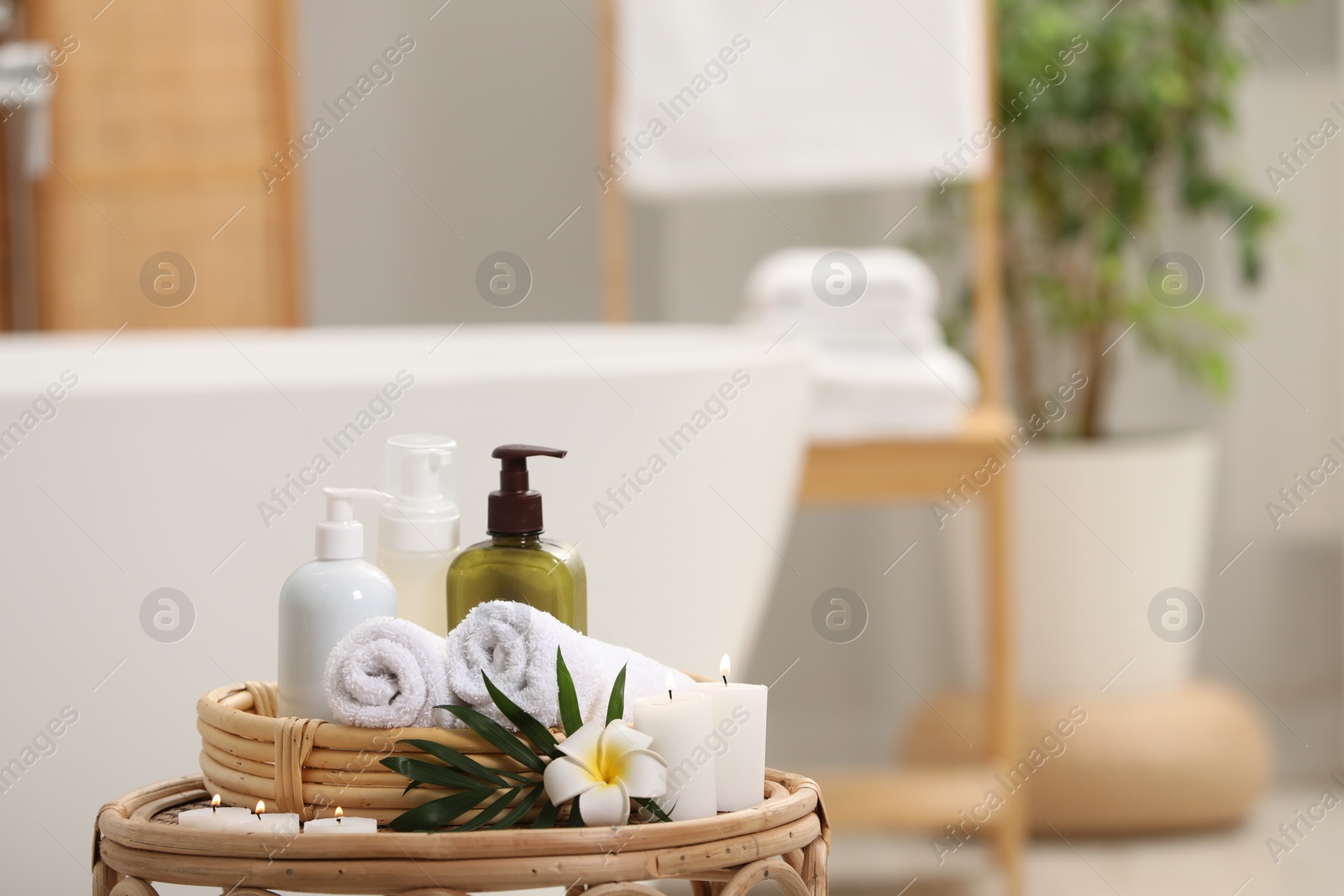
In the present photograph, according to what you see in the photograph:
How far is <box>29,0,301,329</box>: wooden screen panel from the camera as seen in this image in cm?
201

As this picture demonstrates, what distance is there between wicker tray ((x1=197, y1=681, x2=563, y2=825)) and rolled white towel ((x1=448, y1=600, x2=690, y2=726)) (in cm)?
2

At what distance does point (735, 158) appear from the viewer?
67.3 inches

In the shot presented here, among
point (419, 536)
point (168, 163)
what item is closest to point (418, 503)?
point (419, 536)

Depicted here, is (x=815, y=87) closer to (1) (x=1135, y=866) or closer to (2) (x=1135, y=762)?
(2) (x=1135, y=762)

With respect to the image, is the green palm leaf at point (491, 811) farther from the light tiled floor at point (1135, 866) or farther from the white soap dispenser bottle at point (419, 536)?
the light tiled floor at point (1135, 866)

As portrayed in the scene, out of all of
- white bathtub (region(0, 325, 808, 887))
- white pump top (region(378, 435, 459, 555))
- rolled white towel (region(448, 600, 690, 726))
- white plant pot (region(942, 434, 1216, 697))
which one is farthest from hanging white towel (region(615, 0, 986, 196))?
rolled white towel (region(448, 600, 690, 726))

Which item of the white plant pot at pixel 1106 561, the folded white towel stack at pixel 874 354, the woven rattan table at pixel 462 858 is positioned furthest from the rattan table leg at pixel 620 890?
the white plant pot at pixel 1106 561

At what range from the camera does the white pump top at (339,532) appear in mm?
560

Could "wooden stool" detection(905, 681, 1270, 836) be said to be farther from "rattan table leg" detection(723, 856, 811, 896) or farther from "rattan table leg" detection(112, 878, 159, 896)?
"rattan table leg" detection(112, 878, 159, 896)

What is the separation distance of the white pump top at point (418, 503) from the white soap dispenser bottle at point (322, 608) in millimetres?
44

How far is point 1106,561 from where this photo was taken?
193cm

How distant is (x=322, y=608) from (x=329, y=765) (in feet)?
0.23

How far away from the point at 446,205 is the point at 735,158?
0.75 meters

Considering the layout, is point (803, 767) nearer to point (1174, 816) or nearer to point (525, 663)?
point (1174, 816)
